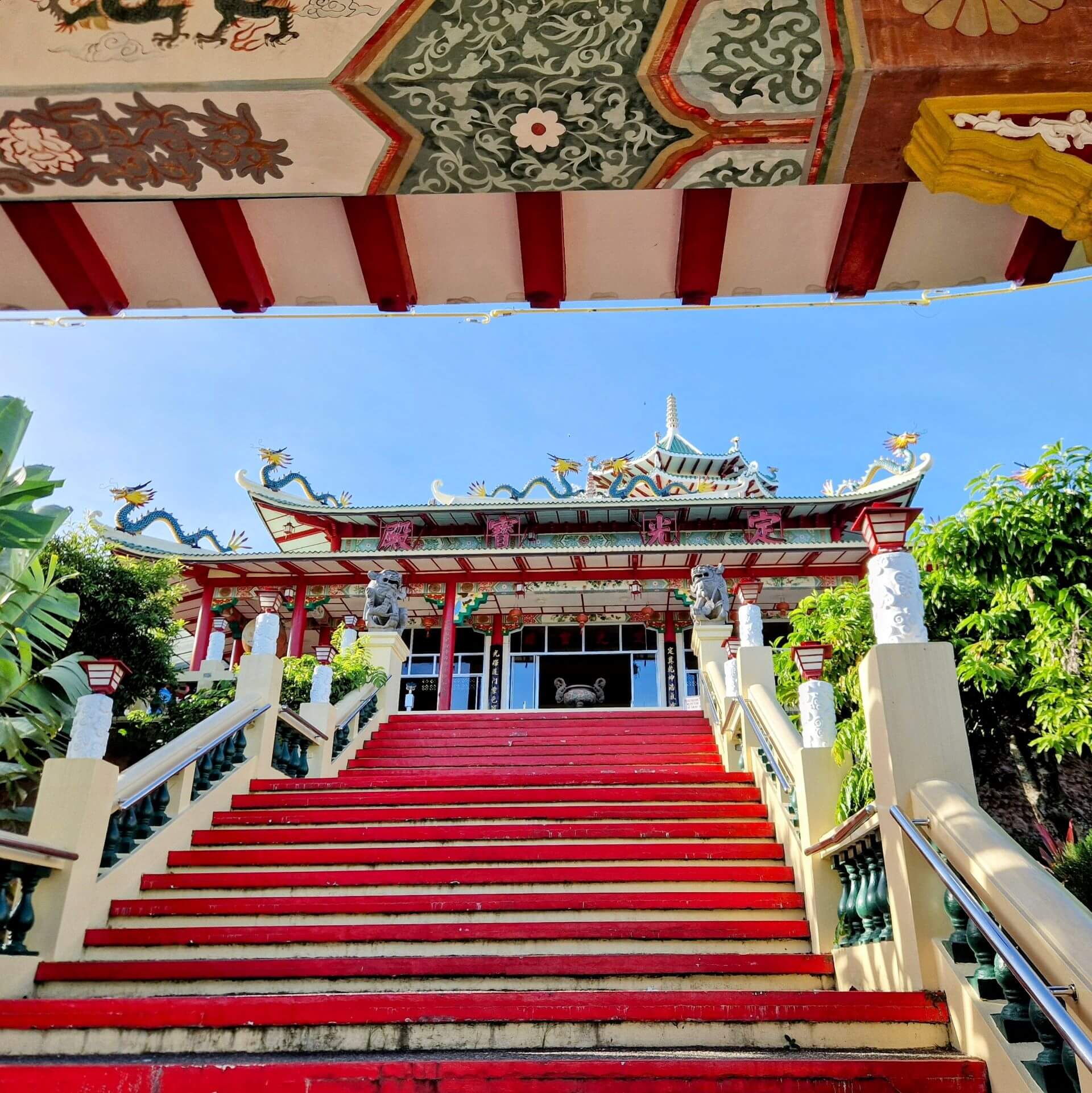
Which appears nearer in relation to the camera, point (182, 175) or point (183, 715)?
point (182, 175)

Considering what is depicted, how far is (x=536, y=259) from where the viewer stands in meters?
4.22

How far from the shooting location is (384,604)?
11.8 m

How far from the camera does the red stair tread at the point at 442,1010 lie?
323 cm

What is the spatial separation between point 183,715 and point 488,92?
833cm

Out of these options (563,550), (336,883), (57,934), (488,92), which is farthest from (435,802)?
(563,550)

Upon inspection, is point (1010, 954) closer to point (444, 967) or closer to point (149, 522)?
point (444, 967)

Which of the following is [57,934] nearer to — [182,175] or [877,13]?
[182,175]

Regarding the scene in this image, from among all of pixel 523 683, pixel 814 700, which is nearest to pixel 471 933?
pixel 814 700

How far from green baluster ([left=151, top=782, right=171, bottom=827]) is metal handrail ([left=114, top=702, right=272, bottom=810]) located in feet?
0.23

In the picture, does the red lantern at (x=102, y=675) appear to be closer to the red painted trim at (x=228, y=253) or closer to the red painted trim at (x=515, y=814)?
the red painted trim at (x=515, y=814)

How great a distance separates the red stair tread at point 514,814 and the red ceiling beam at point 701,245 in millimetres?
3584

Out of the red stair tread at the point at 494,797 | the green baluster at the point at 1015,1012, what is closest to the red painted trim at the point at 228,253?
the red stair tread at the point at 494,797

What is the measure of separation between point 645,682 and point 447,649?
5113mm

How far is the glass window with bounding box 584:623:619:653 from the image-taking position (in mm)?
20172
